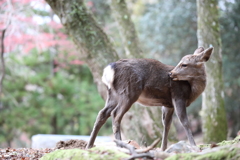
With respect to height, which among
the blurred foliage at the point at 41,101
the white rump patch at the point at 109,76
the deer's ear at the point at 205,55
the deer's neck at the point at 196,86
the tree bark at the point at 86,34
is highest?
the tree bark at the point at 86,34

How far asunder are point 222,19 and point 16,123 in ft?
30.0

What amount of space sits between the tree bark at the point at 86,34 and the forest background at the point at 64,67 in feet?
15.5

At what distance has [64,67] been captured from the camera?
45.0 feet

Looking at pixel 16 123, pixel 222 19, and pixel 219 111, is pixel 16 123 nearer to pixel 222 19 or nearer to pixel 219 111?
pixel 219 111

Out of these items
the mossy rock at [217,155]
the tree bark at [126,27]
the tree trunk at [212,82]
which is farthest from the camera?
the tree bark at [126,27]

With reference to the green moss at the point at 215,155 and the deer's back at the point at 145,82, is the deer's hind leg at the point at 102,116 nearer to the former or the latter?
the deer's back at the point at 145,82

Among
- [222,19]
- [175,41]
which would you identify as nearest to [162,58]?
[175,41]

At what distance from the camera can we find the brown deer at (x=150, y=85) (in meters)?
4.13

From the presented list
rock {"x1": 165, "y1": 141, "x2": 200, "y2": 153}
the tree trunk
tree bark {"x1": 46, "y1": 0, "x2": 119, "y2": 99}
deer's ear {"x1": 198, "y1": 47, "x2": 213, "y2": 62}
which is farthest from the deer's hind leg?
the tree trunk

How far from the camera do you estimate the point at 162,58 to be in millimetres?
13484

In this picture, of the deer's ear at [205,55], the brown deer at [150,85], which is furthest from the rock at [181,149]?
the deer's ear at [205,55]

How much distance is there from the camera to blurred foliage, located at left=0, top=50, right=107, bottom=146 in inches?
465

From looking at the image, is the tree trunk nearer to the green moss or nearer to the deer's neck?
the deer's neck

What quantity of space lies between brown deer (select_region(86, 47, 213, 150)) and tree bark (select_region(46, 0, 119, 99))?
2.20m
